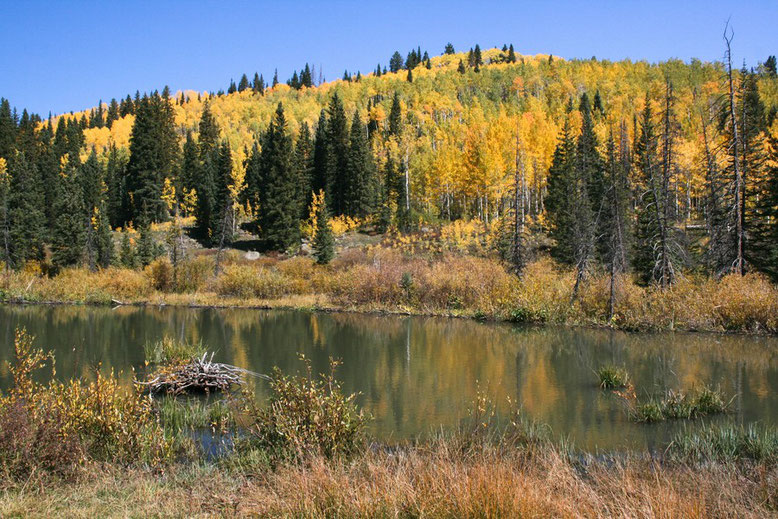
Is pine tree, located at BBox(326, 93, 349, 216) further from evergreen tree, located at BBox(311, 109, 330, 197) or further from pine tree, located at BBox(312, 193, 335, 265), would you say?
pine tree, located at BBox(312, 193, 335, 265)

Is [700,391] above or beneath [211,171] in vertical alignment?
beneath

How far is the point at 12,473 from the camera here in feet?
21.8

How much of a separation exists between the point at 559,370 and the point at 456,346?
204 inches

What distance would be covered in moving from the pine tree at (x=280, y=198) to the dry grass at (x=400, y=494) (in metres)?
45.1

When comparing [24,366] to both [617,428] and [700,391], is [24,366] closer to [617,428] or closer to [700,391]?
[617,428]

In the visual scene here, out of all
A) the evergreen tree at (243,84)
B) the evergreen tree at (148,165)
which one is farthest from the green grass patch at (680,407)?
the evergreen tree at (243,84)

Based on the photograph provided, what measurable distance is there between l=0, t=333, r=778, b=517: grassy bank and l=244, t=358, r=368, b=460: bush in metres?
0.02

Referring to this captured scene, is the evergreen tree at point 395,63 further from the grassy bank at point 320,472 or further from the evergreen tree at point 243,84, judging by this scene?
the grassy bank at point 320,472

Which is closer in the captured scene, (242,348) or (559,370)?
(559,370)

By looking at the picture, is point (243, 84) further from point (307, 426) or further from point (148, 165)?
point (307, 426)

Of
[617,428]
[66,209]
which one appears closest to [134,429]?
[617,428]

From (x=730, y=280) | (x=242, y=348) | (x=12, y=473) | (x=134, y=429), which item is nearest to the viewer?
(x=12, y=473)

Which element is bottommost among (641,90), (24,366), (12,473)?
(12,473)

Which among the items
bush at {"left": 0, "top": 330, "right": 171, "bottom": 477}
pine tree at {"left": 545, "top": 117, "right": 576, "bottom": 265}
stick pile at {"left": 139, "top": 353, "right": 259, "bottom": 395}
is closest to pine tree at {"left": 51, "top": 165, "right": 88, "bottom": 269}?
stick pile at {"left": 139, "top": 353, "right": 259, "bottom": 395}
